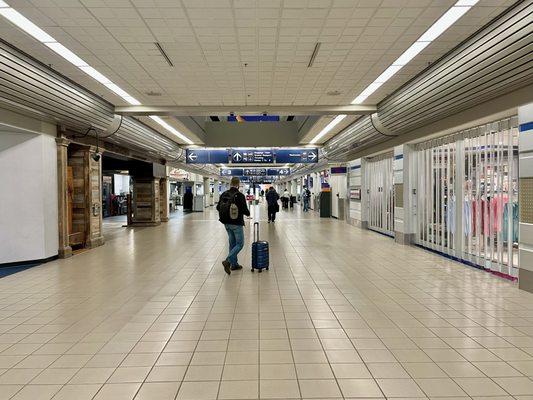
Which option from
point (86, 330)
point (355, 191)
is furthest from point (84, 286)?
point (355, 191)

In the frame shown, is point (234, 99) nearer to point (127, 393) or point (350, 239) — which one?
point (350, 239)

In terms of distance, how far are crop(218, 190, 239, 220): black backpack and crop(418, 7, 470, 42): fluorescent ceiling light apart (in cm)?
366

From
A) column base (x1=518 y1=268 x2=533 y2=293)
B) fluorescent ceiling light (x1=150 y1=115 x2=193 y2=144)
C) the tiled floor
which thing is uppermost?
fluorescent ceiling light (x1=150 y1=115 x2=193 y2=144)

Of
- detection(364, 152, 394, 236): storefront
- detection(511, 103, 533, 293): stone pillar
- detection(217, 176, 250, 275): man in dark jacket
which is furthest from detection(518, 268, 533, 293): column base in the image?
detection(364, 152, 394, 236): storefront

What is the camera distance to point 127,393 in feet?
8.86

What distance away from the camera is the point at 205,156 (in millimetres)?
17469

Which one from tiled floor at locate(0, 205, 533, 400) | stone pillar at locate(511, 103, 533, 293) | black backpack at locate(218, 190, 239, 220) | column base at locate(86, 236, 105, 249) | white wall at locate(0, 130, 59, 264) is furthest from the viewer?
column base at locate(86, 236, 105, 249)

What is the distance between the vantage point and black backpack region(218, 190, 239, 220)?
251 inches

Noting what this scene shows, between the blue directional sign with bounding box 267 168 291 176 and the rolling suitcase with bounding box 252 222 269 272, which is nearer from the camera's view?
the rolling suitcase with bounding box 252 222 269 272

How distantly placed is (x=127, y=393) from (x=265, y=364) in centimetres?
105

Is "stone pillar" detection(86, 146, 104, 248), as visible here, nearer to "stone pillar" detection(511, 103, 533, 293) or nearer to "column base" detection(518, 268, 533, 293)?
"stone pillar" detection(511, 103, 533, 293)

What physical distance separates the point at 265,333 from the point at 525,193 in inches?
163

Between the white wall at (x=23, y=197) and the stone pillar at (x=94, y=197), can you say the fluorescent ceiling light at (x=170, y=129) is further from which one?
the white wall at (x=23, y=197)

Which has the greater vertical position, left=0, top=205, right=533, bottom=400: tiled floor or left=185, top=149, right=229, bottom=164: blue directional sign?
left=185, top=149, right=229, bottom=164: blue directional sign
